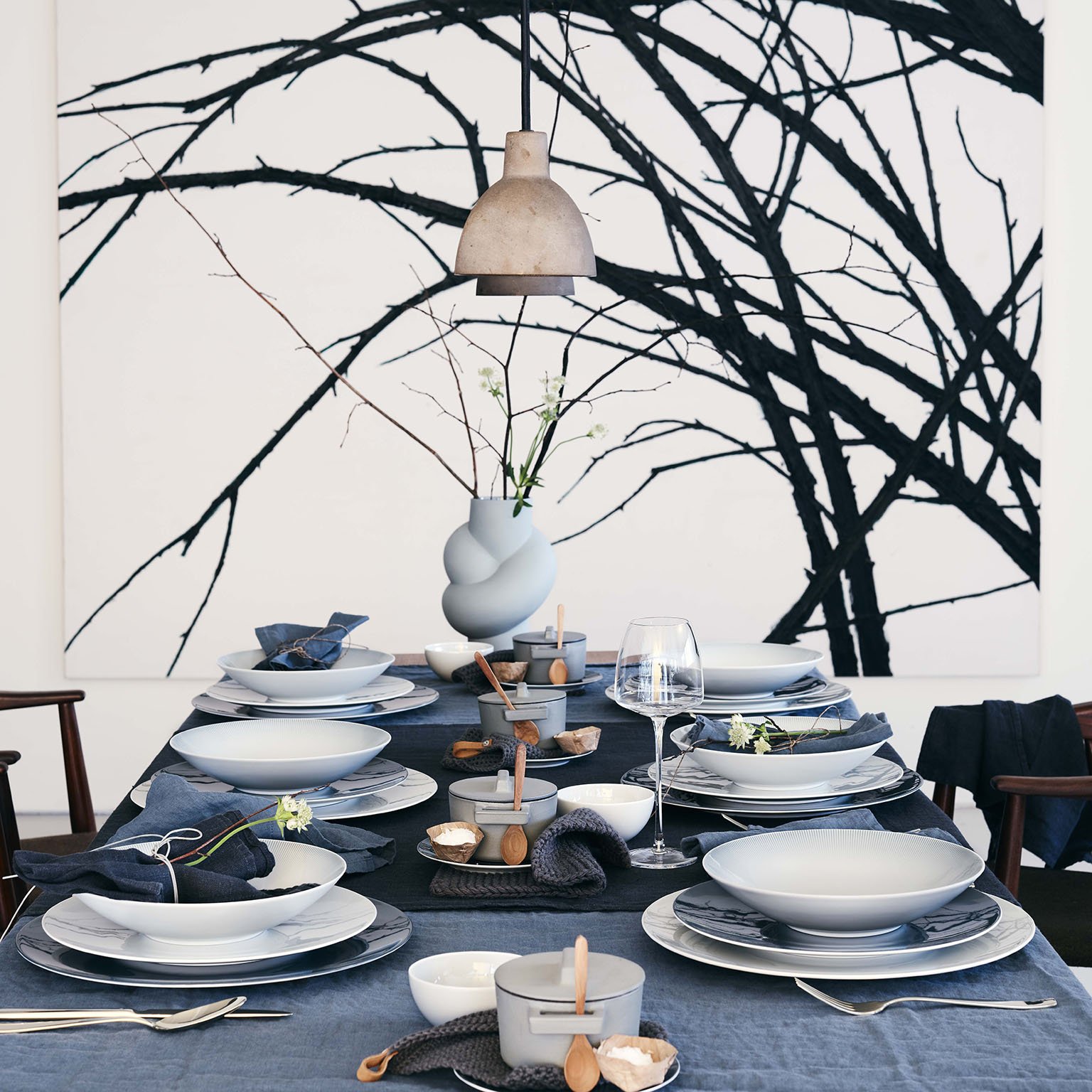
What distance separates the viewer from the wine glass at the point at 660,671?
1.48 metres

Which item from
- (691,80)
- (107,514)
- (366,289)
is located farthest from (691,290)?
(107,514)

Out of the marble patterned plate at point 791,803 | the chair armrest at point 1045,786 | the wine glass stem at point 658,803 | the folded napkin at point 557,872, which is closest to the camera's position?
the folded napkin at point 557,872

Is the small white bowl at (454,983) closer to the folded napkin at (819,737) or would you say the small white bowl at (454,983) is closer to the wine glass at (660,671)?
the wine glass at (660,671)

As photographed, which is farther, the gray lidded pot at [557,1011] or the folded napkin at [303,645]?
the folded napkin at [303,645]

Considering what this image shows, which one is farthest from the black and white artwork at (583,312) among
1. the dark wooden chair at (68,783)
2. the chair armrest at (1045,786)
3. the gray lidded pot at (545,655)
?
the chair armrest at (1045,786)

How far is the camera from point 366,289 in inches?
160

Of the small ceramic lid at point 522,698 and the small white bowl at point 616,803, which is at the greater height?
the small ceramic lid at point 522,698

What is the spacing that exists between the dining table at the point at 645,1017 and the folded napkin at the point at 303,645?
0.96 m

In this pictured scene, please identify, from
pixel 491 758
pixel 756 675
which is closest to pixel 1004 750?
pixel 756 675

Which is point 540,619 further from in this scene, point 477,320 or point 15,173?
point 15,173

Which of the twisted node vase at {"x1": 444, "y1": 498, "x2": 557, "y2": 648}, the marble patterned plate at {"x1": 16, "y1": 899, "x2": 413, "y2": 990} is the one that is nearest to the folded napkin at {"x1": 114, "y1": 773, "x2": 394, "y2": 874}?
the marble patterned plate at {"x1": 16, "y1": 899, "x2": 413, "y2": 990}

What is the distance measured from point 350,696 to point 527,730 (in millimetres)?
496

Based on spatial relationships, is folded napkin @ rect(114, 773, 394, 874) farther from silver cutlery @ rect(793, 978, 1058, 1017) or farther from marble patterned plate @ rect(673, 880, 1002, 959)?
silver cutlery @ rect(793, 978, 1058, 1017)

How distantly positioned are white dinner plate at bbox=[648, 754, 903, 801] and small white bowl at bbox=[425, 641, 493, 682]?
0.83 meters
